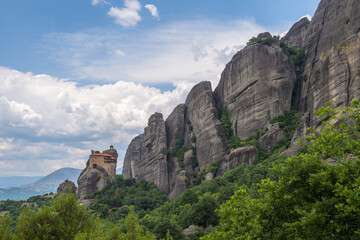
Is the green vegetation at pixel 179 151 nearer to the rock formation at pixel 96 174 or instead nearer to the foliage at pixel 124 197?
the foliage at pixel 124 197

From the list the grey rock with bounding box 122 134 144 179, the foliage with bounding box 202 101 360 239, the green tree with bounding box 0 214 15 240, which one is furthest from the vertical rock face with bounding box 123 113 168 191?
the foliage with bounding box 202 101 360 239

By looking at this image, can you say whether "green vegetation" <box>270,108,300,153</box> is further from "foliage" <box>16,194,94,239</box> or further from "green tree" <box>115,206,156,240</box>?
"foliage" <box>16,194,94,239</box>

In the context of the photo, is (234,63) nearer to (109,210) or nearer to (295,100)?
(295,100)

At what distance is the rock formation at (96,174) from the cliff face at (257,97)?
11.3 metres

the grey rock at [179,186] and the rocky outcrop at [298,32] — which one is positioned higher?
the rocky outcrop at [298,32]

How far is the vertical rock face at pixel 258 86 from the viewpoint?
75.9m

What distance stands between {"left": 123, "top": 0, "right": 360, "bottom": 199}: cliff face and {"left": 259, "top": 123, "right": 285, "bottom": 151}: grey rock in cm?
22

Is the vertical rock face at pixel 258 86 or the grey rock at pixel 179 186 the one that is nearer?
the vertical rock face at pixel 258 86

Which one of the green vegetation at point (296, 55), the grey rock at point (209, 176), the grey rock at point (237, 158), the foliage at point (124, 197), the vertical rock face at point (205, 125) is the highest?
the green vegetation at point (296, 55)

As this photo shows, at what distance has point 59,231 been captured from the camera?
82.0ft

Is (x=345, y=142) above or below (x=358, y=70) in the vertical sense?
below

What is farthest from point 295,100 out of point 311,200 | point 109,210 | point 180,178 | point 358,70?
point 311,200

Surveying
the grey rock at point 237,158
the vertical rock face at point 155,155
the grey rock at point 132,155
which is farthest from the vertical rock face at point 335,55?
the grey rock at point 132,155

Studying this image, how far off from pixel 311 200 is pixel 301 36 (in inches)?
4175
